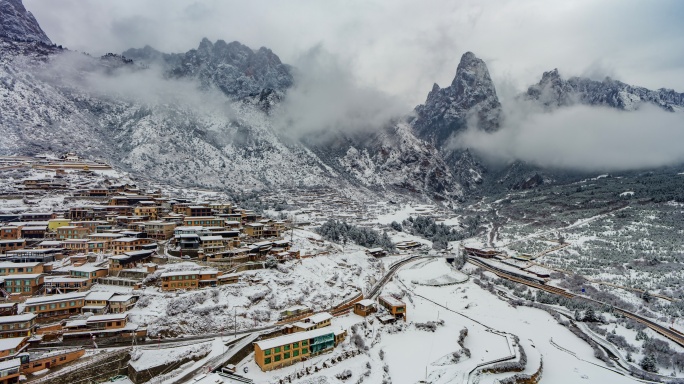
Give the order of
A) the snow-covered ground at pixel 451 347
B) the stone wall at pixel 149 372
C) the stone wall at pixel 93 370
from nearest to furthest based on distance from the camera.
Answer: the stone wall at pixel 93 370 < the stone wall at pixel 149 372 < the snow-covered ground at pixel 451 347

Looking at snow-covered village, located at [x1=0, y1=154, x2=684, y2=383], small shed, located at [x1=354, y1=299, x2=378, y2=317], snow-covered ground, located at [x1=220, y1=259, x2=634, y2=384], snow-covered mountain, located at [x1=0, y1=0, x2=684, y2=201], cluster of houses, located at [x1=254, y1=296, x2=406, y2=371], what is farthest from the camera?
snow-covered mountain, located at [x1=0, y1=0, x2=684, y2=201]

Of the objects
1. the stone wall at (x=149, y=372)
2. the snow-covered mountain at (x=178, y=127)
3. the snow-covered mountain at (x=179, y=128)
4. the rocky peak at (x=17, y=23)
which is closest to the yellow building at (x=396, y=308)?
the stone wall at (x=149, y=372)

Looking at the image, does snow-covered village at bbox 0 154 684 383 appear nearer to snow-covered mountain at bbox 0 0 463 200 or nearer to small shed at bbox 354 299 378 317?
small shed at bbox 354 299 378 317

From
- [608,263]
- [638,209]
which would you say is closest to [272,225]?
[608,263]

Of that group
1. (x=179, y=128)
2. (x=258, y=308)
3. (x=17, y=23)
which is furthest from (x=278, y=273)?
(x=17, y=23)

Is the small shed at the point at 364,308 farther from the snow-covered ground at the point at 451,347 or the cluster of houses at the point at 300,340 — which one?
the snow-covered ground at the point at 451,347

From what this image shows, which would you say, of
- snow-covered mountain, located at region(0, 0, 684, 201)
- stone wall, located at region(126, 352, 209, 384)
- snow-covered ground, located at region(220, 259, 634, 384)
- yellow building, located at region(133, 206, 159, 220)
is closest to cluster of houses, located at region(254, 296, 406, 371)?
snow-covered ground, located at region(220, 259, 634, 384)

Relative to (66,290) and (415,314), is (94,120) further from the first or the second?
(415,314)
